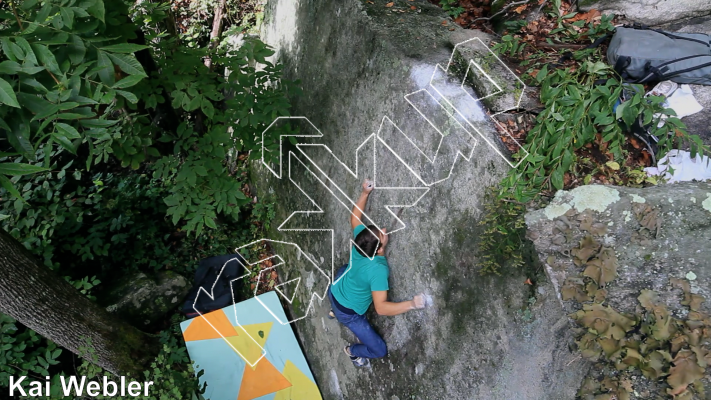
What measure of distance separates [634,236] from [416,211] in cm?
117

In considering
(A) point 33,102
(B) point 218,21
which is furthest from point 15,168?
(B) point 218,21

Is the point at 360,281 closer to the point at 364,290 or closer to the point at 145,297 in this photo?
the point at 364,290

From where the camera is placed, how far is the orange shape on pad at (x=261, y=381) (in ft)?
13.3

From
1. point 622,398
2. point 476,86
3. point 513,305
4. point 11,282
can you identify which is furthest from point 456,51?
point 11,282

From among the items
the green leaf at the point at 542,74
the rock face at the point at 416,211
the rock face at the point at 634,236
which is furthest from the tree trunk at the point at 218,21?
the rock face at the point at 634,236

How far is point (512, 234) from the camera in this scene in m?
2.04

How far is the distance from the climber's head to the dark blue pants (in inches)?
24.0

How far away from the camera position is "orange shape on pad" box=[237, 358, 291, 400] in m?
4.04

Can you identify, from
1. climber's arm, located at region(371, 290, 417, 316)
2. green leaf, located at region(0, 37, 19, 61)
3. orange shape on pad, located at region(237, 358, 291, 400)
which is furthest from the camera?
orange shape on pad, located at region(237, 358, 291, 400)

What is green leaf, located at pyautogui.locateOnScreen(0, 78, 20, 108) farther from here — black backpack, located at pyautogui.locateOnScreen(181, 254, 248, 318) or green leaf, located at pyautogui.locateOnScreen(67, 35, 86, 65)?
black backpack, located at pyautogui.locateOnScreen(181, 254, 248, 318)

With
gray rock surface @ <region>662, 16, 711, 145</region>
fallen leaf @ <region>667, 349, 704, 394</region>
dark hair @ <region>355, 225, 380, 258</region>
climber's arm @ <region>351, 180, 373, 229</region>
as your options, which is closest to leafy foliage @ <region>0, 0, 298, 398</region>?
climber's arm @ <region>351, 180, 373, 229</region>

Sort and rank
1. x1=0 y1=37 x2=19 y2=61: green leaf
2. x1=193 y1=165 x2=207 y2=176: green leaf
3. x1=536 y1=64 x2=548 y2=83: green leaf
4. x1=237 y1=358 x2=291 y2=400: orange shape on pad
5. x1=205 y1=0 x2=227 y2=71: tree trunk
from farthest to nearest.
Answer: x1=205 y1=0 x2=227 y2=71: tree trunk < x1=237 y1=358 x2=291 y2=400: orange shape on pad < x1=193 y1=165 x2=207 y2=176: green leaf < x1=536 y1=64 x2=548 y2=83: green leaf < x1=0 y1=37 x2=19 y2=61: green leaf

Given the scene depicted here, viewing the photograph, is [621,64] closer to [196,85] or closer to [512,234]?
[512,234]

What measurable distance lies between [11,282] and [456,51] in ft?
10.5
